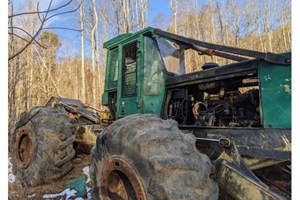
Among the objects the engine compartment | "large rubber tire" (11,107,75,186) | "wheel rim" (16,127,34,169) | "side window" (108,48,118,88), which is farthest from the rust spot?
"wheel rim" (16,127,34,169)

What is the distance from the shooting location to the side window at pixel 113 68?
4.77 metres

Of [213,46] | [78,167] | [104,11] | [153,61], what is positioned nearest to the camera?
[213,46]

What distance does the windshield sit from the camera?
159 inches

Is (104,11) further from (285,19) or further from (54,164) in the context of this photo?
(54,164)

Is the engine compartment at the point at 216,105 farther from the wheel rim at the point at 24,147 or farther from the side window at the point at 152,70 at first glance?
the wheel rim at the point at 24,147

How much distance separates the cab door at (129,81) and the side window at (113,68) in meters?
0.36

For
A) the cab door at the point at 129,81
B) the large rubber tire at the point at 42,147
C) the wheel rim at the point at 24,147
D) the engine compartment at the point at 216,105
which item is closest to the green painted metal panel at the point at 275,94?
the engine compartment at the point at 216,105

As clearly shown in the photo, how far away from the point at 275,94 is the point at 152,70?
185cm

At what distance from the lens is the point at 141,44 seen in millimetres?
3977

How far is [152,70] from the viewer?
3.91 metres

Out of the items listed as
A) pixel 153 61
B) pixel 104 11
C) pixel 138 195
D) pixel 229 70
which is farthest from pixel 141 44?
pixel 104 11

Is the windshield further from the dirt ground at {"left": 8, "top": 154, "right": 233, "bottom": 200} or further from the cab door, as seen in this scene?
the dirt ground at {"left": 8, "top": 154, "right": 233, "bottom": 200}
